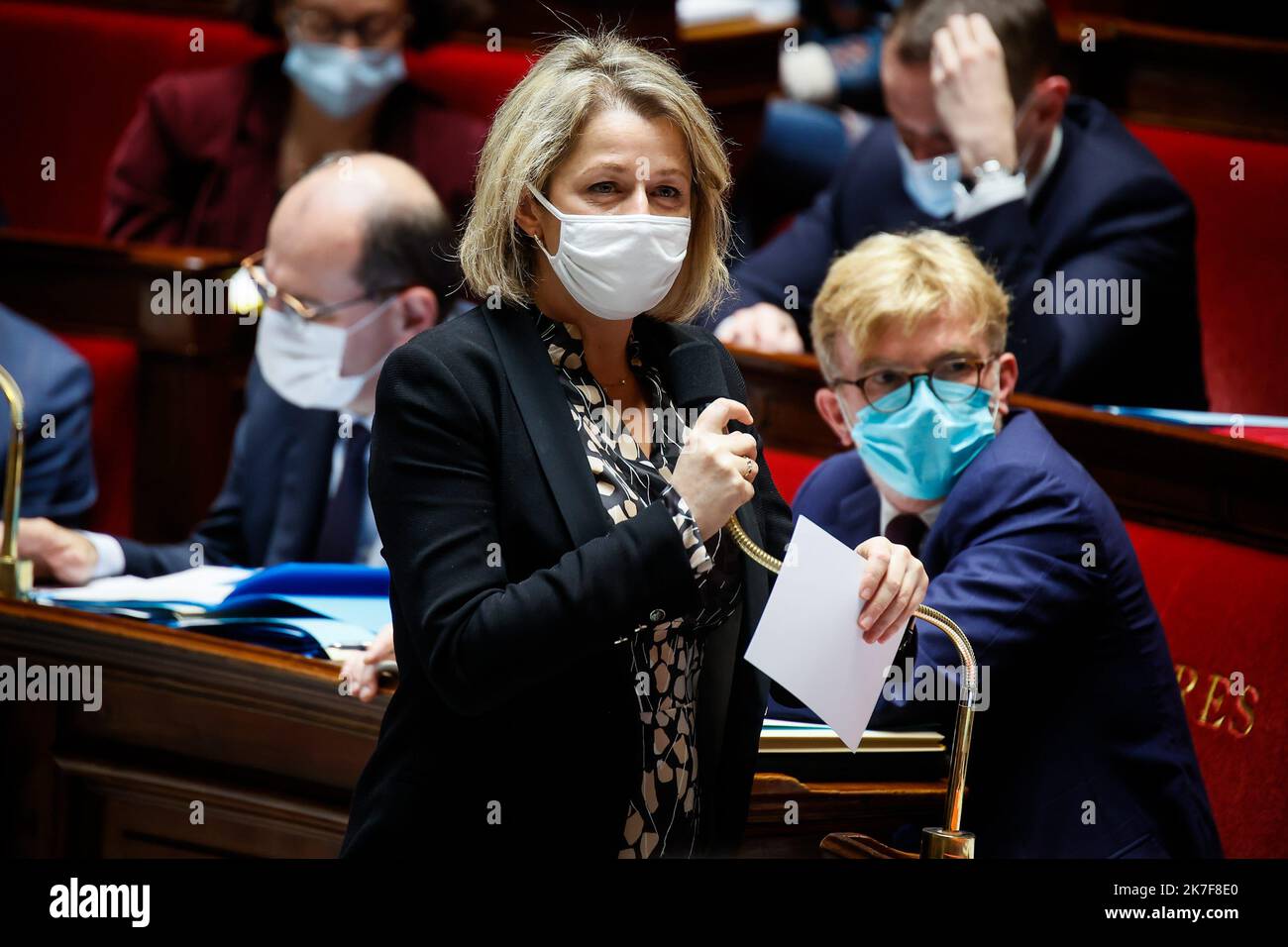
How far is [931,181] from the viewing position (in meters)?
3.07

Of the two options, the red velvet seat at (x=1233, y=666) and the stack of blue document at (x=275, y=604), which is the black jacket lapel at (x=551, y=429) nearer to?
the stack of blue document at (x=275, y=604)

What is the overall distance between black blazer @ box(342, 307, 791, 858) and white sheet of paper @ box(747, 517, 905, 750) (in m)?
0.10

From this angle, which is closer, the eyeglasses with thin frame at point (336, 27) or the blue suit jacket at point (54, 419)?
the blue suit jacket at point (54, 419)

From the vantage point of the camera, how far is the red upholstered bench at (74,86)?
14.0 ft

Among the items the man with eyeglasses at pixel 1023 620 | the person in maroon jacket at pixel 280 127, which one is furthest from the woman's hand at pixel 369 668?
the person in maroon jacket at pixel 280 127

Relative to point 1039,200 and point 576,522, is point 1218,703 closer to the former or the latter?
point 1039,200

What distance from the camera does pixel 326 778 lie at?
2.14m

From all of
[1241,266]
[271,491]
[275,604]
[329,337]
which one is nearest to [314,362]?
[329,337]

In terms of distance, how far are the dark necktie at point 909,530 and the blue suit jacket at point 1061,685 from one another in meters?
0.14

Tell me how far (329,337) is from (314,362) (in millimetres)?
48

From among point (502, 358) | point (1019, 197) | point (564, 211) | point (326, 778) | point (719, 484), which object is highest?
point (1019, 197)

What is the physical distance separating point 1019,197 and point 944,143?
308 millimetres
